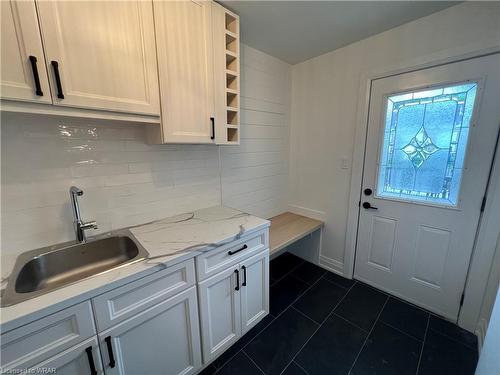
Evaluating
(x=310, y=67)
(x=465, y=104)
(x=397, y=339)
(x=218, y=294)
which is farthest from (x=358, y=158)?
(x=218, y=294)

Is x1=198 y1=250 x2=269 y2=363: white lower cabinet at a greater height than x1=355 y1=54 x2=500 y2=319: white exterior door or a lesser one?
lesser

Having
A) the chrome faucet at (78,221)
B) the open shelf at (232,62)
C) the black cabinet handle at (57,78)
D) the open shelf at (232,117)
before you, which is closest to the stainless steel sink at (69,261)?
the chrome faucet at (78,221)

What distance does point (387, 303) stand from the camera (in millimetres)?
1873

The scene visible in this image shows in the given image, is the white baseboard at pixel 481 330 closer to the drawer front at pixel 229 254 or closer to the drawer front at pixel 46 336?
the drawer front at pixel 229 254

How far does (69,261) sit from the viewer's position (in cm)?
119

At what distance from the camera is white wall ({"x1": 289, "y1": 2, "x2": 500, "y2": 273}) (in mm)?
1397

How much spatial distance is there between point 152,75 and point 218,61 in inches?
19.2

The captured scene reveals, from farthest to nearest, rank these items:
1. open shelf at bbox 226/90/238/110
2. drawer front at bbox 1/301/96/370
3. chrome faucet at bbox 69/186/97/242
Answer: open shelf at bbox 226/90/238/110 → chrome faucet at bbox 69/186/97/242 → drawer front at bbox 1/301/96/370

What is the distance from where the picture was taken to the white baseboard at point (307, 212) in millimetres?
2360

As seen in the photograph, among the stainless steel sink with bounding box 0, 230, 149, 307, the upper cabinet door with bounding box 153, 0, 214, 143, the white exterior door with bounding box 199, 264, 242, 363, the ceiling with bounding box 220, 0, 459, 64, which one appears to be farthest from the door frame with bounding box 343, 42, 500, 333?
the stainless steel sink with bounding box 0, 230, 149, 307

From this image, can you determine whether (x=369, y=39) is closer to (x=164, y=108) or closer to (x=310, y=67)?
(x=310, y=67)

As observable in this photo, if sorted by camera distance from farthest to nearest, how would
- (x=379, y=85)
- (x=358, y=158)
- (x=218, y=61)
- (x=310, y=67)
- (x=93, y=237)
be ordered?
(x=310, y=67), (x=358, y=158), (x=379, y=85), (x=218, y=61), (x=93, y=237)

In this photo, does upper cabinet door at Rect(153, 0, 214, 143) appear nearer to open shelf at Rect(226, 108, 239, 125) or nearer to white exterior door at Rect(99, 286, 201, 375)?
open shelf at Rect(226, 108, 239, 125)

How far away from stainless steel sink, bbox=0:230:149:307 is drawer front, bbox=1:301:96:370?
17 cm
